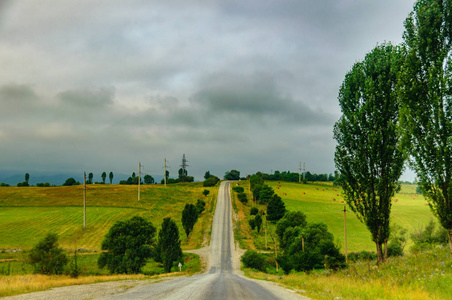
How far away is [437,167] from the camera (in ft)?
54.7

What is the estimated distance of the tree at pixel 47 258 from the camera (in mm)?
28594

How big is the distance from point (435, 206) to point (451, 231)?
5.34ft

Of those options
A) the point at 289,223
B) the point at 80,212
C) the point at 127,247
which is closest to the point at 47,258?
the point at 127,247

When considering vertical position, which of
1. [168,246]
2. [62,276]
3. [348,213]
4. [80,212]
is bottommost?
[348,213]

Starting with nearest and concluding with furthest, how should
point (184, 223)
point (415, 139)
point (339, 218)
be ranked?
1. point (415, 139)
2. point (184, 223)
3. point (339, 218)

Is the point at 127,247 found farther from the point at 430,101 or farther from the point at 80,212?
the point at 80,212

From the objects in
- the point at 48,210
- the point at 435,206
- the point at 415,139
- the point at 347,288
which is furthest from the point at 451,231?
the point at 48,210

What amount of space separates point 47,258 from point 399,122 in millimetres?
35990

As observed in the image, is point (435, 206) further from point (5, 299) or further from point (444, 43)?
point (5, 299)

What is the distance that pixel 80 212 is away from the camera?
89188 mm

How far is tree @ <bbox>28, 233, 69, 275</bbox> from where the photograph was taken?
28.6 meters

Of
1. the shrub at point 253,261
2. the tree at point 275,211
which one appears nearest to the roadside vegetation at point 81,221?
the shrub at point 253,261

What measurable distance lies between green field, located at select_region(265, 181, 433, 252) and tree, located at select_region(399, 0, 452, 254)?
44.5m

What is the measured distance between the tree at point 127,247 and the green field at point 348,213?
45952 millimetres
